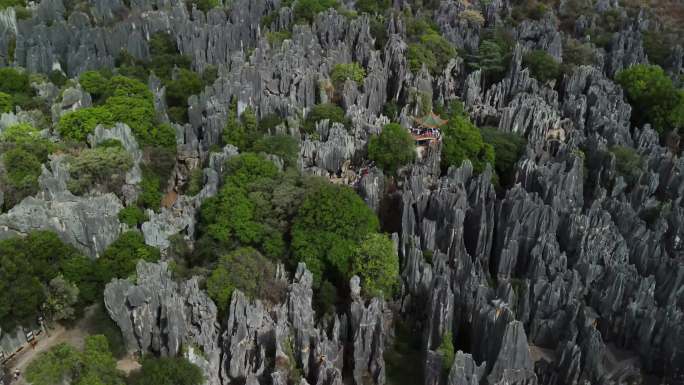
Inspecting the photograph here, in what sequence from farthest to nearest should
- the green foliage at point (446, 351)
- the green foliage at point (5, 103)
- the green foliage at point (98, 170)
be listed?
1. the green foliage at point (5, 103)
2. the green foliage at point (98, 170)
3. the green foliage at point (446, 351)

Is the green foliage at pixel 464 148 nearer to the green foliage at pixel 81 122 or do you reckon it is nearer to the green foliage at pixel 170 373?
the green foliage at pixel 170 373

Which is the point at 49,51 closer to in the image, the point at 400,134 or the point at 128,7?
the point at 128,7

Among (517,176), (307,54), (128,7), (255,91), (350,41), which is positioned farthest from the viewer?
(128,7)

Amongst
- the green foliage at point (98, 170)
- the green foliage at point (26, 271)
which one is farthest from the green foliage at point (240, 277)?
the green foliage at point (98, 170)

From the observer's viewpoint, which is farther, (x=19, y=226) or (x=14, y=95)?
(x=14, y=95)

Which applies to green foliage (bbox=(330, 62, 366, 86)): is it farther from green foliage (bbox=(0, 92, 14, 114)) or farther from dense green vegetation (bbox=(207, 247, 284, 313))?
green foliage (bbox=(0, 92, 14, 114))

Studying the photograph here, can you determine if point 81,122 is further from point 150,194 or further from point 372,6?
point 372,6

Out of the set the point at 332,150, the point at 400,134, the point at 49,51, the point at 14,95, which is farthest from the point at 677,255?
the point at 49,51
